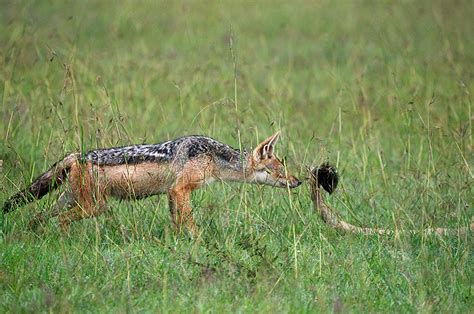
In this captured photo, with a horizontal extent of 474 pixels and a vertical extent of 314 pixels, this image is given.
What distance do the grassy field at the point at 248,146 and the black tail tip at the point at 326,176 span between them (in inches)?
10.4

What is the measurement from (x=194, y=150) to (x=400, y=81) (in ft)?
17.8

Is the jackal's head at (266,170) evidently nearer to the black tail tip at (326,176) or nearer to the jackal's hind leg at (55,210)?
the black tail tip at (326,176)

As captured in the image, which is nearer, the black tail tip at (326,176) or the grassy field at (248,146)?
the grassy field at (248,146)

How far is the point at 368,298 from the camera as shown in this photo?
20.6ft

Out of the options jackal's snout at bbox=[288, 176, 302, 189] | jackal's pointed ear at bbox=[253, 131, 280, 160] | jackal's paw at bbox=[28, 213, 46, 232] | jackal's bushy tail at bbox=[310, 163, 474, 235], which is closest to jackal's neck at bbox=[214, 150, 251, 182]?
jackal's pointed ear at bbox=[253, 131, 280, 160]

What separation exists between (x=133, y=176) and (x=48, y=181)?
2.21 ft

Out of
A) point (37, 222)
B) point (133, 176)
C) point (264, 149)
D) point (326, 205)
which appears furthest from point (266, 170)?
point (37, 222)

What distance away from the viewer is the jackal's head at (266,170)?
831 centimetres

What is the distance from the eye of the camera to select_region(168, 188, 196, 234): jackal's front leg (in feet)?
23.9

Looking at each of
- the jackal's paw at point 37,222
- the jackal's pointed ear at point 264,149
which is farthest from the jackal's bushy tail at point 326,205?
the jackal's paw at point 37,222

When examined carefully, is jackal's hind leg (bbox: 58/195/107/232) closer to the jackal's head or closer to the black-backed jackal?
the black-backed jackal

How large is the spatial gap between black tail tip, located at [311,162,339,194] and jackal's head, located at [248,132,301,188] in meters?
0.66

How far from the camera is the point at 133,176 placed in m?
7.57

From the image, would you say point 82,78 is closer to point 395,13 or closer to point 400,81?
point 400,81
